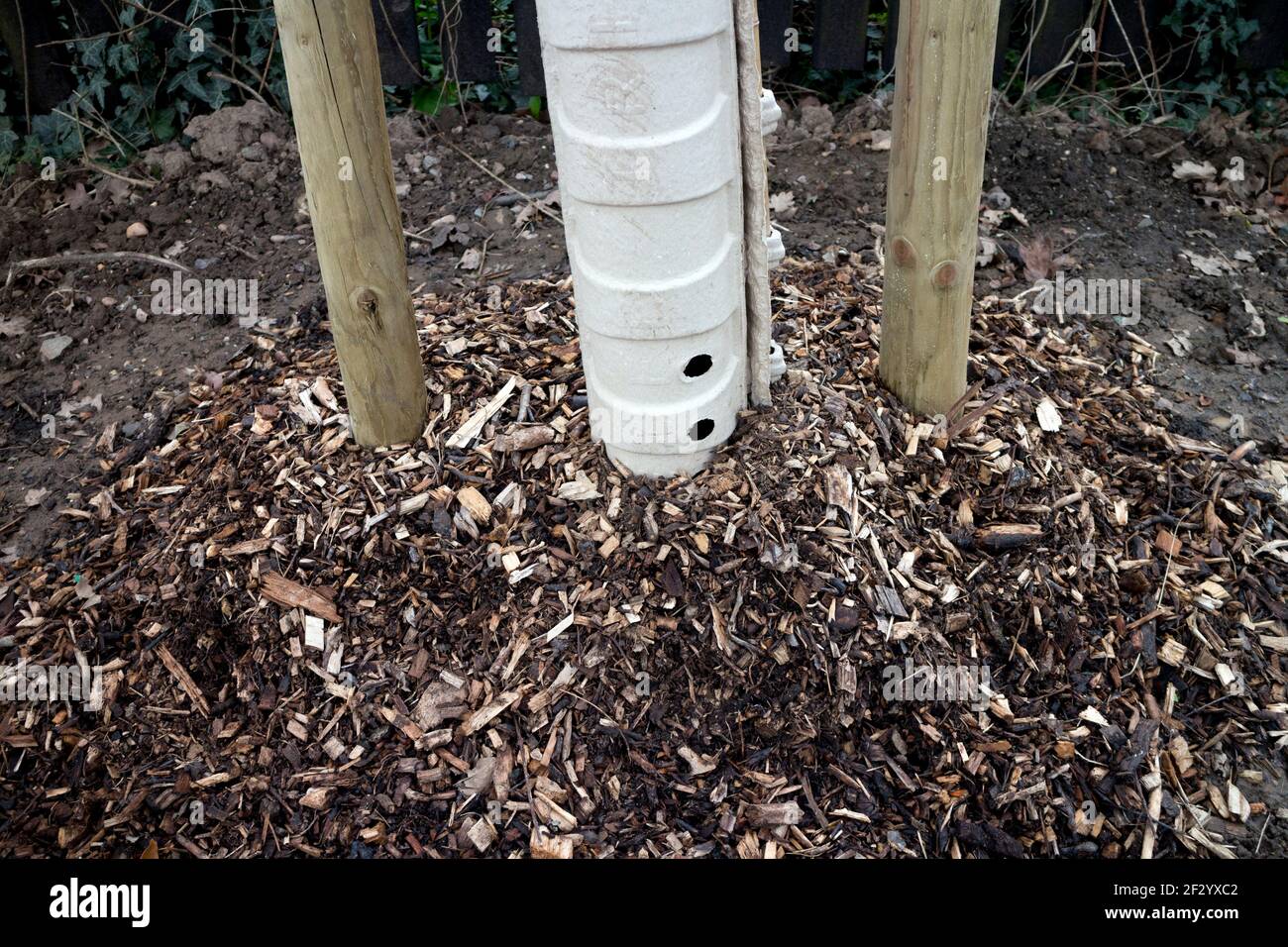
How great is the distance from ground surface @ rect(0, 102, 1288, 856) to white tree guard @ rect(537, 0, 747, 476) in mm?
Answer: 233

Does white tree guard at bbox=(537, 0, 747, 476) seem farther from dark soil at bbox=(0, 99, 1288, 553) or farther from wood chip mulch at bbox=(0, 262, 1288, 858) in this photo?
dark soil at bbox=(0, 99, 1288, 553)

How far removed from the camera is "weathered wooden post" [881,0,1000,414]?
2850 millimetres

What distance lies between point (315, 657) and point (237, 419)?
108 cm

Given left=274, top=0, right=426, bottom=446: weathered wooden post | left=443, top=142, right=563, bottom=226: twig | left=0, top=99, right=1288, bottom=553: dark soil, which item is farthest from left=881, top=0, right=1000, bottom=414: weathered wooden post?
left=443, top=142, right=563, bottom=226: twig

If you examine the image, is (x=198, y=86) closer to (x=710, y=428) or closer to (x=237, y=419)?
(x=237, y=419)

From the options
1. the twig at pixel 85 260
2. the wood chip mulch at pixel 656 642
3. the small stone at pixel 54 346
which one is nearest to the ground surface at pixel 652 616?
the wood chip mulch at pixel 656 642

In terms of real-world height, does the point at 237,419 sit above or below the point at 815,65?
below

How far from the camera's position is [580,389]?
3.44 metres

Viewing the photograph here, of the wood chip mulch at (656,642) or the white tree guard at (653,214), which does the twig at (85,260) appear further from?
the white tree guard at (653,214)

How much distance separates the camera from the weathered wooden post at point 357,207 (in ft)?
8.96

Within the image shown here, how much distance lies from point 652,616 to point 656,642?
3.0 inches

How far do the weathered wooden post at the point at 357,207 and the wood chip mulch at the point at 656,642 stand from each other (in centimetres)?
20

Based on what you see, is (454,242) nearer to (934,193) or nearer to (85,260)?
(85,260)

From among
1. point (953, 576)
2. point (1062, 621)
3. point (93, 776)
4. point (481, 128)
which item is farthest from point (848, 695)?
point (481, 128)
